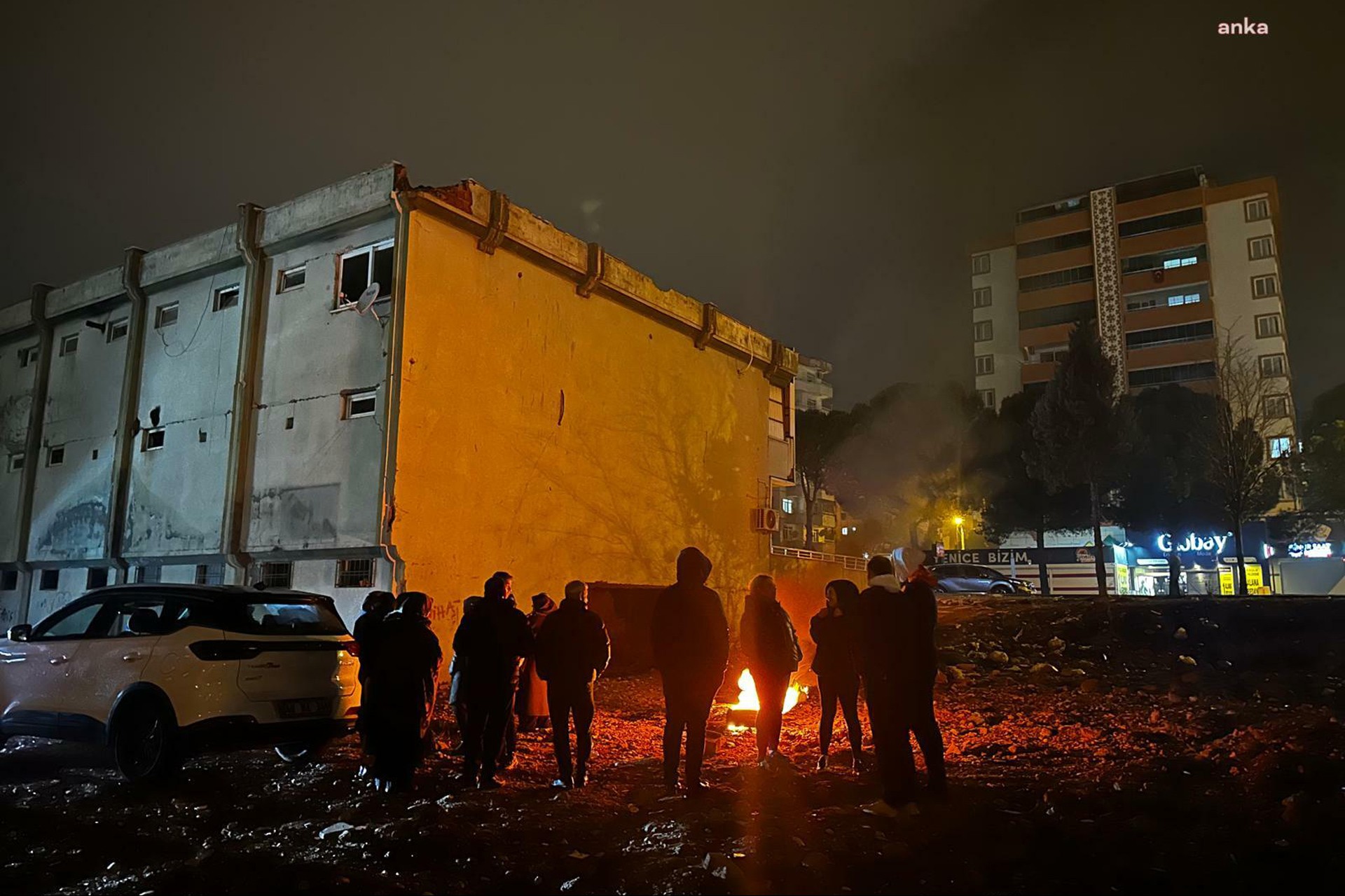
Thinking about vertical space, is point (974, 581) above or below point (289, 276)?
below

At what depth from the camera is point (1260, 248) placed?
54.2 m

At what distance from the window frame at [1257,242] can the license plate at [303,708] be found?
209 feet

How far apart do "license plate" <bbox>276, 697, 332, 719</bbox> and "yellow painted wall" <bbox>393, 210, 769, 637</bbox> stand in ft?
16.0

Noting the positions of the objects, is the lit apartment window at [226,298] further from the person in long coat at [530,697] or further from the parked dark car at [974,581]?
the parked dark car at [974,581]

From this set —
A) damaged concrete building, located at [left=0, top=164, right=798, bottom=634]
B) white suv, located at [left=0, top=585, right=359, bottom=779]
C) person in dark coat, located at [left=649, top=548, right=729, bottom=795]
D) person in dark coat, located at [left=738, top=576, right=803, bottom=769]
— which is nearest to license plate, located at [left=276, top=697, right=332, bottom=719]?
white suv, located at [left=0, top=585, right=359, bottom=779]

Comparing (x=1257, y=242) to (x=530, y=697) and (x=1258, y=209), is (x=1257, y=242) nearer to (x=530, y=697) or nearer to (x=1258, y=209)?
(x=1258, y=209)

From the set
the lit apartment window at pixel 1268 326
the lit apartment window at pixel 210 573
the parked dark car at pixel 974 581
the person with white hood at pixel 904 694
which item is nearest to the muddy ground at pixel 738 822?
the person with white hood at pixel 904 694

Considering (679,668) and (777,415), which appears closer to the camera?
(679,668)

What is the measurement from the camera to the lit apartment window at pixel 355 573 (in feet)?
40.3

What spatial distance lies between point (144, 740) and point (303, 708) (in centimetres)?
125

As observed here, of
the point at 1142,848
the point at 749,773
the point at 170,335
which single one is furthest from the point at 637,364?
the point at 1142,848

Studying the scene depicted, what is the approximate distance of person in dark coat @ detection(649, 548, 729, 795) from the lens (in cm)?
601

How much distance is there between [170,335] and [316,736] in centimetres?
1188

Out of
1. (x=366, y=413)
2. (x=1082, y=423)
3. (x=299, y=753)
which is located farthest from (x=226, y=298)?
(x=1082, y=423)
